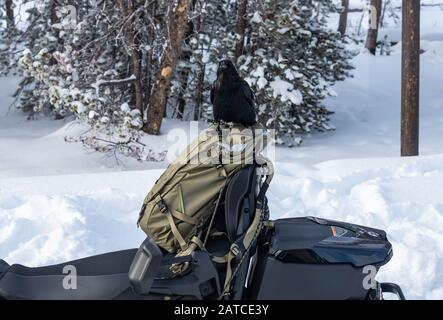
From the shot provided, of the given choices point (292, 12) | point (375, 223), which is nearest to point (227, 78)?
point (375, 223)

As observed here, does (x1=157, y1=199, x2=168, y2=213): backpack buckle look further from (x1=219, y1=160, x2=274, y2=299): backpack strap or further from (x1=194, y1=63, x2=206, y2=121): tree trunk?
(x1=194, y1=63, x2=206, y2=121): tree trunk

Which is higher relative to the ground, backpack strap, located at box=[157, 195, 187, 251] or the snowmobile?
backpack strap, located at box=[157, 195, 187, 251]

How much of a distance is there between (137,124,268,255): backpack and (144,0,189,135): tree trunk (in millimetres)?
8537

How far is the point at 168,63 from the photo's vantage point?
1161cm

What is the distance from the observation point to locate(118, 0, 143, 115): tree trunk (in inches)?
457

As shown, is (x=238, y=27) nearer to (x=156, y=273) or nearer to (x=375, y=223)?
(x=375, y=223)

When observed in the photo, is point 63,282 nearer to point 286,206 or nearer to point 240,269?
point 240,269

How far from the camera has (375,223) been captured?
5.35m

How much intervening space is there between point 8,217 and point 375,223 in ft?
11.7

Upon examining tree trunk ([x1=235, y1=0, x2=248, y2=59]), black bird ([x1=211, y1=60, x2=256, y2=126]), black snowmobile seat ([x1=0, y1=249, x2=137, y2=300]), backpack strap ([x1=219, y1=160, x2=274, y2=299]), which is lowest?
black snowmobile seat ([x1=0, y1=249, x2=137, y2=300])

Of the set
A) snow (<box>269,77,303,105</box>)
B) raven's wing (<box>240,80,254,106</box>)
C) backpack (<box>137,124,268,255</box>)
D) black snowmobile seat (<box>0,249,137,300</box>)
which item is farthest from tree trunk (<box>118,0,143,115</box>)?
black snowmobile seat (<box>0,249,137,300</box>)

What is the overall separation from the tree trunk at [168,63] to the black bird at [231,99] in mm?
8246

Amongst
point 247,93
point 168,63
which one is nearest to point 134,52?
point 168,63

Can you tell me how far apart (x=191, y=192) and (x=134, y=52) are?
9.88 m
